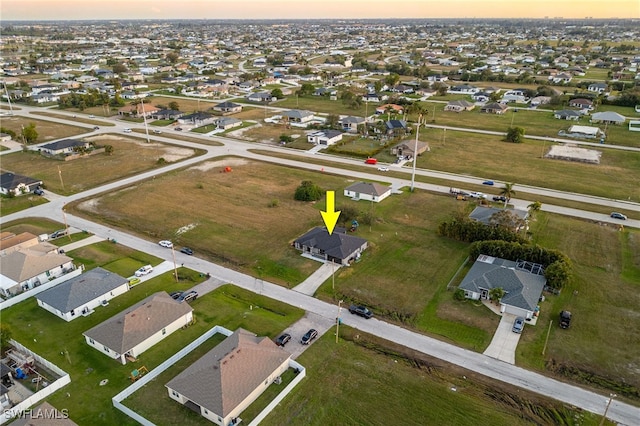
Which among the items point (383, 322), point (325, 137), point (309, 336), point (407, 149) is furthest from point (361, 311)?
point (325, 137)

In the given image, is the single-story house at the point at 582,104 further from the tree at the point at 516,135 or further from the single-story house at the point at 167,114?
the single-story house at the point at 167,114

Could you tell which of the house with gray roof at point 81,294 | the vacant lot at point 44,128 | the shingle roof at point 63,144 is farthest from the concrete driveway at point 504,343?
the vacant lot at point 44,128

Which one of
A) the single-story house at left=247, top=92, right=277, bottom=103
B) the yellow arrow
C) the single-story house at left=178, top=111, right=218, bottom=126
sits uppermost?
the single-story house at left=247, top=92, right=277, bottom=103

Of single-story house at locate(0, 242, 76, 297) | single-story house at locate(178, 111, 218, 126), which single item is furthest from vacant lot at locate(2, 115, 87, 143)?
single-story house at locate(0, 242, 76, 297)

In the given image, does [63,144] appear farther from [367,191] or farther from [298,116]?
[367,191]

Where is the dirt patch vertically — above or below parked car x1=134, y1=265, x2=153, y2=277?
above

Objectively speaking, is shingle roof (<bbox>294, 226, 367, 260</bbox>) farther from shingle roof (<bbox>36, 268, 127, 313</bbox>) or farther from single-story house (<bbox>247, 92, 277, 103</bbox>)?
single-story house (<bbox>247, 92, 277, 103</bbox>)
